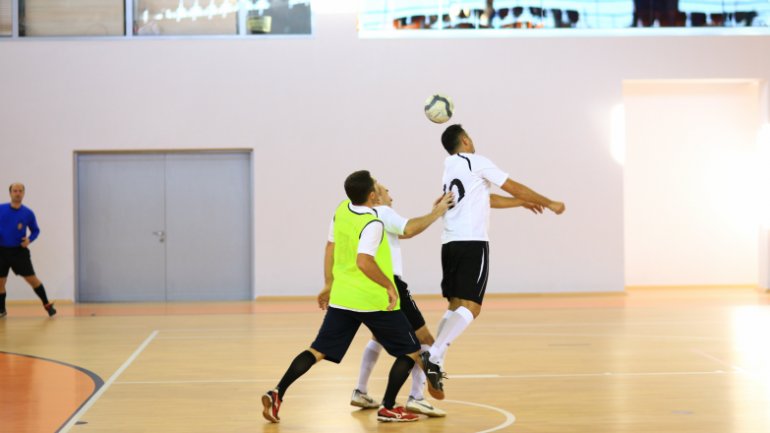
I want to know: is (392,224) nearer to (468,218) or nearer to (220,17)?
(468,218)

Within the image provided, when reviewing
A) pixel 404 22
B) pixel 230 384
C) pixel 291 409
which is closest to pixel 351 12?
pixel 404 22

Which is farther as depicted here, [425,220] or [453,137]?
[453,137]

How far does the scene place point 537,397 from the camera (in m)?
6.58

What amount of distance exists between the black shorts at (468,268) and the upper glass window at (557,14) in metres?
8.67

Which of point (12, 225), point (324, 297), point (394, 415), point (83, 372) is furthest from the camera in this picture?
point (12, 225)

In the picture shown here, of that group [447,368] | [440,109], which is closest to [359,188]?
[440,109]

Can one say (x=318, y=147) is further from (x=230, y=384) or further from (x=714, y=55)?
(x=230, y=384)

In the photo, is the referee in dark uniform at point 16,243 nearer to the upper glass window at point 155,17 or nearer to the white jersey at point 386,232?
the upper glass window at point 155,17

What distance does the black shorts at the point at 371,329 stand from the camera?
5.73m

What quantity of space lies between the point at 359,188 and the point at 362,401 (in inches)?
54.3

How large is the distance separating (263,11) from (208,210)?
2953 mm

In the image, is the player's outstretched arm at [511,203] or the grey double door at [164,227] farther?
the grey double door at [164,227]

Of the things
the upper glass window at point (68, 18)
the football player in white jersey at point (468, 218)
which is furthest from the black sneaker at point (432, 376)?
Result: the upper glass window at point (68, 18)

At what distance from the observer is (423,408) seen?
19.6 ft
